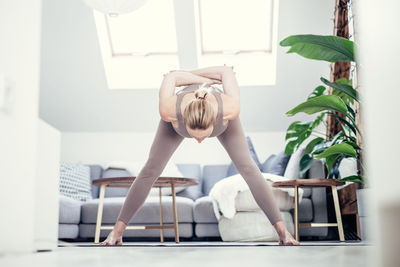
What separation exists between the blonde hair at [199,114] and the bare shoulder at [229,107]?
0.09 m

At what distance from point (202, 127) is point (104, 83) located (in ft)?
9.73

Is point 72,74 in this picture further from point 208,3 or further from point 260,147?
point 260,147

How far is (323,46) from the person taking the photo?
2.45 meters

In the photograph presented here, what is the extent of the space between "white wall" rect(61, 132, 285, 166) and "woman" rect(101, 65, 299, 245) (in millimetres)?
2537

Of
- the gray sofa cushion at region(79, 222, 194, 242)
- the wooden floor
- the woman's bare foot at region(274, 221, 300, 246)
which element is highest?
the wooden floor

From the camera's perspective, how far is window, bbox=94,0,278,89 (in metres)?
4.94

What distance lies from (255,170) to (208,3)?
2.77 m

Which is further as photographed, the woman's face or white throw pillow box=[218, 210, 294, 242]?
white throw pillow box=[218, 210, 294, 242]

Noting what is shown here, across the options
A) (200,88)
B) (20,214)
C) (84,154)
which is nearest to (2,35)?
(20,214)

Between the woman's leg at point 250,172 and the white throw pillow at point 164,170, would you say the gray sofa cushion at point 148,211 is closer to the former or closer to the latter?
the white throw pillow at point 164,170

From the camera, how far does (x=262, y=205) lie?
2.64 meters

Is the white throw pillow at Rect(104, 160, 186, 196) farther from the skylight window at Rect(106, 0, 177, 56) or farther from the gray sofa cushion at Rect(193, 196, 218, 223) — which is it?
the skylight window at Rect(106, 0, 177, 56)

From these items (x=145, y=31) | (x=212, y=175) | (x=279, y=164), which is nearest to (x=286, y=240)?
(x=279, y=164)

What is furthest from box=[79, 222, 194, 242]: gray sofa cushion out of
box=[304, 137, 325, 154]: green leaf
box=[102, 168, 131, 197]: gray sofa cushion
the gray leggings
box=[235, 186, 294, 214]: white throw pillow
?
the gray leggings
